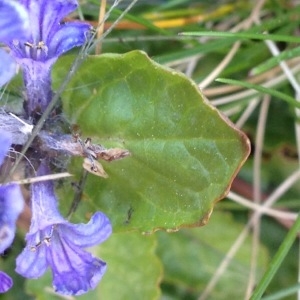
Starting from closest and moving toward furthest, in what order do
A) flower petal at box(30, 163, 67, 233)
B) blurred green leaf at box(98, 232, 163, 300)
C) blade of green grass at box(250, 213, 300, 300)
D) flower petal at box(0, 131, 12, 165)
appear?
flower petal at box(0, 131, 12, 165) < flower petal at box(30, 163, 67, 233) < blade of green grass at box(250, 213, 300, 300) < blurred green leaf at box(98, 232, 163, 300)

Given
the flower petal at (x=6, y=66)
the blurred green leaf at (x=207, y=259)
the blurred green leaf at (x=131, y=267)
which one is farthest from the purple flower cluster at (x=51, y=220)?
the blurred green leaf at (x=207, y=259)

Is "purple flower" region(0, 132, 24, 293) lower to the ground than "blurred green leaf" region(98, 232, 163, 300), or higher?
higher

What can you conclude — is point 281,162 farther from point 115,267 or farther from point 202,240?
point 115,267

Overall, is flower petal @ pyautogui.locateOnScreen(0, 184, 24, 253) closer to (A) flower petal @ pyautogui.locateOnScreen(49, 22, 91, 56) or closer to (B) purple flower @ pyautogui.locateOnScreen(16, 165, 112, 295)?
(B) purple flower @ pyautogui.locateOnScreen(16, 165, 112, 295)

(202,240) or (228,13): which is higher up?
(228,13)

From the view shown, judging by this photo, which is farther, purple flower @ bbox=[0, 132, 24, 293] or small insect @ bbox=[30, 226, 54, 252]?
small insect @ bbox=[30, 226, 54, 252]

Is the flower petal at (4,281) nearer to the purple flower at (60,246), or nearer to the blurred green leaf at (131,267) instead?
the purple flower at (60,246)

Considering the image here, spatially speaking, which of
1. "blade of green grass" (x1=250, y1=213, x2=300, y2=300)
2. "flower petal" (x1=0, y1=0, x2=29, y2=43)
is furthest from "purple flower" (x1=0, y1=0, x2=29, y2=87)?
"blade of green grass" (x1=250, y1=213, x2=300, y2=300)

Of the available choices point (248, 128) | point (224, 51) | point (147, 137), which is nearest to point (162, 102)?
point (147, 137)
